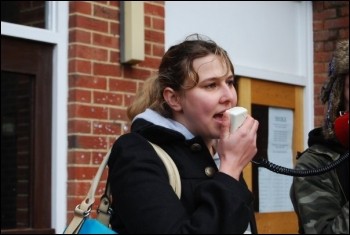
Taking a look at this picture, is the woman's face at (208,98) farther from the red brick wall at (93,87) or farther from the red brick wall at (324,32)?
the red brick wall at (324,32)

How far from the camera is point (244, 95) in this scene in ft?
20.5

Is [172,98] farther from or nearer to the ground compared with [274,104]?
nearer to the ground

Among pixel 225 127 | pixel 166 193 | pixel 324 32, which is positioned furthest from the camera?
pixel 324 32

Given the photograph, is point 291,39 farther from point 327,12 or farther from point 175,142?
point 175,142

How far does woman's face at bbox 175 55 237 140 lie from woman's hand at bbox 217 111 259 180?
0.33ft

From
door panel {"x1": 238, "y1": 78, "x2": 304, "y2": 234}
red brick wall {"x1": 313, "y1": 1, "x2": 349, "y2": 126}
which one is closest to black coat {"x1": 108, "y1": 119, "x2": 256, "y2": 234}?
door panel {"x1": 238, "y1": 78, "x2": 304, "y2": 234}

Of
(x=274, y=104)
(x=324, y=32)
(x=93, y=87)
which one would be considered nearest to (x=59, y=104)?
(x=93, y=87)

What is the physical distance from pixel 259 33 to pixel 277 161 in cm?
112

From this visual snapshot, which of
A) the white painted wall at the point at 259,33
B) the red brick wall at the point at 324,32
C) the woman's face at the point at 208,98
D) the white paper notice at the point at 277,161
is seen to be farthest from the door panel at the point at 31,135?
the red brick wall at the point at 324,32

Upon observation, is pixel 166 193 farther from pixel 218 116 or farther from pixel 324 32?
pixel 324 32

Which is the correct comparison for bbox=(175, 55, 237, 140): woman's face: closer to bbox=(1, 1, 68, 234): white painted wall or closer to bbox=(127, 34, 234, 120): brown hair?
bbox=(127, 34, 234, 120): brown hair

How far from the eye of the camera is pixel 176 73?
8.13ft

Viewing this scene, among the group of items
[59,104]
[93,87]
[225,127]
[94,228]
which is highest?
[93,87]

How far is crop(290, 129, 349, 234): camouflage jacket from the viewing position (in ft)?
7.41
